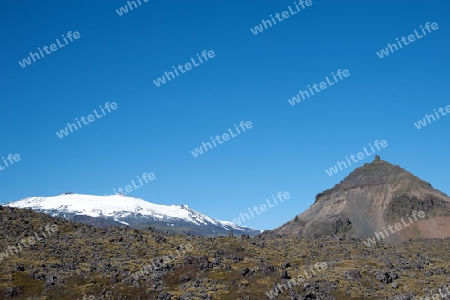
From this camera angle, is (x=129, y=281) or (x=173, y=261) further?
(x=173, y=261)

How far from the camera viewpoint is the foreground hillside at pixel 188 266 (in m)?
81.6

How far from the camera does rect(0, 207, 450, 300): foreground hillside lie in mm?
81562

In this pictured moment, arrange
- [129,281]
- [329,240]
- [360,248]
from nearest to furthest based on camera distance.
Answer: [129,281] → [360,248] → [329,240]

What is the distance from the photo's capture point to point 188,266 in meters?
92.1

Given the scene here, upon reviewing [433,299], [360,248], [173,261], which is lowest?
[433,299]

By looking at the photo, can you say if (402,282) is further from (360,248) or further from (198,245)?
(198,245)

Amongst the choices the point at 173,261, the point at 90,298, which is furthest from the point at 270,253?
the point at 90,298

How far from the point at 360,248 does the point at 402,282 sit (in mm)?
28504

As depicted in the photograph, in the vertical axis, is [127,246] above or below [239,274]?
above

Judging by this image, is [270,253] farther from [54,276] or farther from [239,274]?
[54,276]

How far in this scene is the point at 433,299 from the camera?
7975 cm

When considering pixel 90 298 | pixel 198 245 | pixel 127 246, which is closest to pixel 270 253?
pixel 198 245

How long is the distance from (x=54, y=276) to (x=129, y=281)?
43.5 ft

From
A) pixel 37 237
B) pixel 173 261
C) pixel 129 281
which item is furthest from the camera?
pixel 37 237
